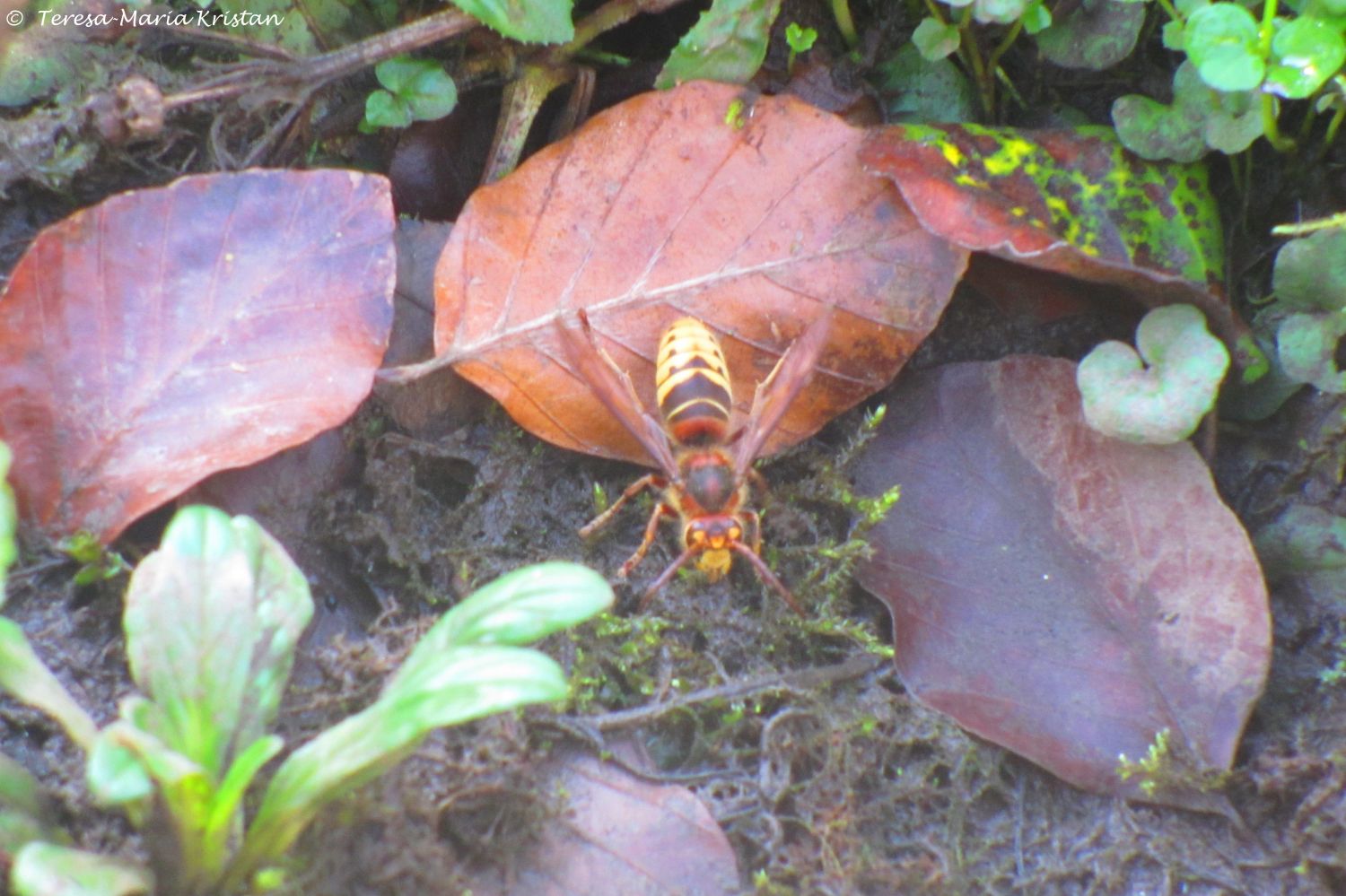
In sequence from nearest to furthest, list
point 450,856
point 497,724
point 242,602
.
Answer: point 242,602
point 450,856
point 497,724

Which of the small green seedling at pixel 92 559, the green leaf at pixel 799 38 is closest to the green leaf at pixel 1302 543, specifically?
the green leaf at pixel 799 38

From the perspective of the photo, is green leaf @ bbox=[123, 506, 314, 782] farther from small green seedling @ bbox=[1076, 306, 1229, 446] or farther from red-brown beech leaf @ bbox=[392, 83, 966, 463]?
small green seedling @ bbox=[1076, 306, 1229, 446]

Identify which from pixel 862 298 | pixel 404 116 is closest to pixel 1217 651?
pixel 862 298

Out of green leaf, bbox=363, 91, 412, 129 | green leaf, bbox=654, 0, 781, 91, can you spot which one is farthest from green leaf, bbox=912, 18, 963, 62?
green leaf, bbox=363, 91, 412, 129

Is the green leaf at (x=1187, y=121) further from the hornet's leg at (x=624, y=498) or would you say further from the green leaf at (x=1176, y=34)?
the hornet's leg at (x=624, y=498)

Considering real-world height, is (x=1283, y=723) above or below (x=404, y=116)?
below

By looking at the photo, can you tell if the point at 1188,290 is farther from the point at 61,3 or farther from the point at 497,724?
the point at 61,3

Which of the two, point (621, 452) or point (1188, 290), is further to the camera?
point (621, 452)
